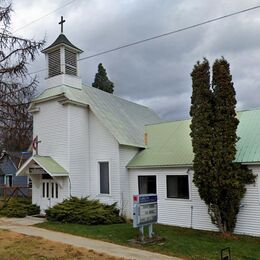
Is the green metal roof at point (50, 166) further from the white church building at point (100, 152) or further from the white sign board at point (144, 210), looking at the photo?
the white sign board at point (144, 210)

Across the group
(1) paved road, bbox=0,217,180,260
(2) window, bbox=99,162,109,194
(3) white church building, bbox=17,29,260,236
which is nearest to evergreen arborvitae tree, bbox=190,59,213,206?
(3) white church building, bbox=17,29,260,236

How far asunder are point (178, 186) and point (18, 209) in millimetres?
8536

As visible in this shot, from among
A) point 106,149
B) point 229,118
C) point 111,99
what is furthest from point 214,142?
point 111,99

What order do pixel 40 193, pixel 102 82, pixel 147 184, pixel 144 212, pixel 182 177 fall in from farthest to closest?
pixel 102 82 < pixel 40 193 < pixel 147 184 < pixel 182 177 < pixel 144 212

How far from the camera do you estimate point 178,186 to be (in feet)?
54.2

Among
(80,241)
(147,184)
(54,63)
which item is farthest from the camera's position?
(54,63)

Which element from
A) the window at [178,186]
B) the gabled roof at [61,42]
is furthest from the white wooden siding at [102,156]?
the gabled roof at [61,42]

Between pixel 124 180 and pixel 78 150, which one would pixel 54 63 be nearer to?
pixel 78 150

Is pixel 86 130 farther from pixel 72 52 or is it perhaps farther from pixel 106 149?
pixel 72 52

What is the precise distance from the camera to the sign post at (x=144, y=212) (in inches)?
475

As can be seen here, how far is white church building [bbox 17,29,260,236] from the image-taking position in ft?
54.0

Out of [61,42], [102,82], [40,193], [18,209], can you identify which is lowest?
[18,209]

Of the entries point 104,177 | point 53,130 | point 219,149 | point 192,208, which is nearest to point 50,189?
point 104,177

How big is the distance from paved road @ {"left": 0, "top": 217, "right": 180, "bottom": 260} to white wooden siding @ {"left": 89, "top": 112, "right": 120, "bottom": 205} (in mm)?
3690
